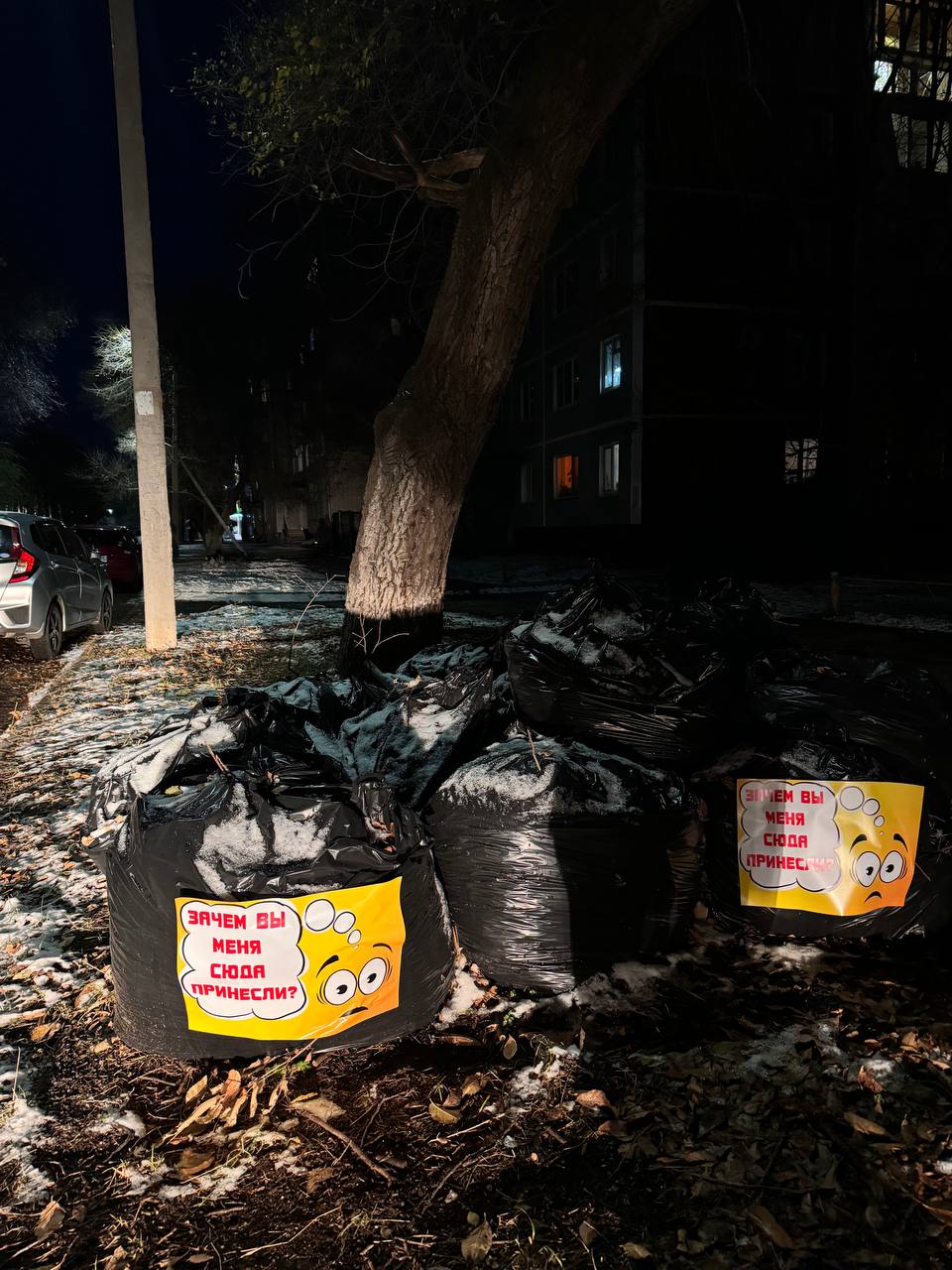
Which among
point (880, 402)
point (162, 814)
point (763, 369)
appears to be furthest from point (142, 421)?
point (880, 402)

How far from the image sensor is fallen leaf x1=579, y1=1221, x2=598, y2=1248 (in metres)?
1.56

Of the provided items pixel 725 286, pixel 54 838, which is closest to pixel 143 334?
pixel 54 838

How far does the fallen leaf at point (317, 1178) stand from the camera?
5.62ft

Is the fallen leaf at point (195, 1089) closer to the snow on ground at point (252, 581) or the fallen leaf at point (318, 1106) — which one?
the fallen leaf at point (318, 1106)

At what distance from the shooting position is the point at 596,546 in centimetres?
2072

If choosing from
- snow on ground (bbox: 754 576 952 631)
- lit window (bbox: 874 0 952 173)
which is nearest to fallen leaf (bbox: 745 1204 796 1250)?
A: snow on ground (bbox: 754 576 952 631)

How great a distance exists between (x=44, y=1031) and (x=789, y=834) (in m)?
2.39

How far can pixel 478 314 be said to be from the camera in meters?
5.40

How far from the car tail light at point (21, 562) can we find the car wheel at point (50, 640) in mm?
575

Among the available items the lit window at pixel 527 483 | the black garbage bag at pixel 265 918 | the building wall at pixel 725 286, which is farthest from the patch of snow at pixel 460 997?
the lit window at pixel 527 483

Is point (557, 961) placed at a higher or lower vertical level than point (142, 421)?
lower

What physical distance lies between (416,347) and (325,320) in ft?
20.4

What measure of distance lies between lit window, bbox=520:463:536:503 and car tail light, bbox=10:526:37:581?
65.0 feet

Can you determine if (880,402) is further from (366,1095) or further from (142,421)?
(366,1095)
